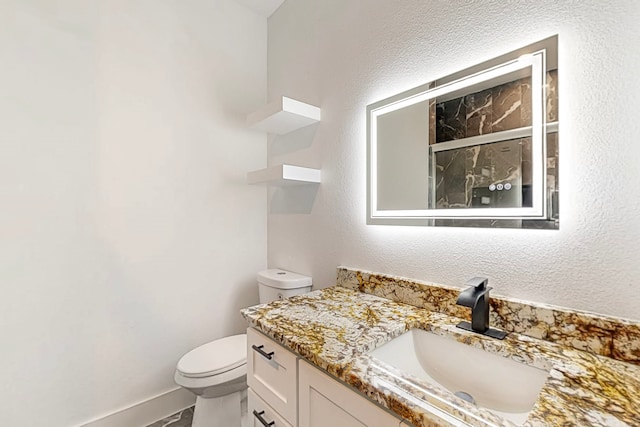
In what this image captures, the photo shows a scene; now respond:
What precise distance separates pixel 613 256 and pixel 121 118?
219 cm

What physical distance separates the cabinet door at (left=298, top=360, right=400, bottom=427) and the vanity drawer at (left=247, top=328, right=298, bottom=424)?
0.04 meters

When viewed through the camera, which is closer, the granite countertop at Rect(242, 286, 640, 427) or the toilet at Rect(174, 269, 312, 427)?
the granite countertop at Rect(242, 286, 640, 427)

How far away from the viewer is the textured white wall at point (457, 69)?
2.62 feet

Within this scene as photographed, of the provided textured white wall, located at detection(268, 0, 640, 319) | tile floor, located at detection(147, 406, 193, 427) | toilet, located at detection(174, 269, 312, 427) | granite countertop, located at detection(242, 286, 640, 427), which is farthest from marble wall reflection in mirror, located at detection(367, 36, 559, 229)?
tile floor, located at detection(147, 406, 193, 427)

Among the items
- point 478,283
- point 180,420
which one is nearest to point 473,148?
point 478,283

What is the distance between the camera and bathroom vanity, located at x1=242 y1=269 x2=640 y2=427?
1.93 feet

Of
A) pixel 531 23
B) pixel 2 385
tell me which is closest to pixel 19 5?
pixel 2 385

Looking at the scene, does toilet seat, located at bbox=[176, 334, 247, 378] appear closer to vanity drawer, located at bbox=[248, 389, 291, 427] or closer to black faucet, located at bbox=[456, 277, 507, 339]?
vanity drawer, located at bbox=[248, 389, 291, 427]

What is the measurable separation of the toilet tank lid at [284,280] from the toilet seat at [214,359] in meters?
0.37

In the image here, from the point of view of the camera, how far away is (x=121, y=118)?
165 cm

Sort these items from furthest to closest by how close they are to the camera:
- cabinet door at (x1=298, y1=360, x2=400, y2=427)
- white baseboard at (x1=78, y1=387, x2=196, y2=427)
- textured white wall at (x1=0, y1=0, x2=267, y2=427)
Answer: white baseboard at (x1=78, y1=387, x2=196, y2=427) → textured white wall at (x1=0, y1=0, x2=267, y2=427) → cabinet door at (x1=298, y1=360, x2=400, y2=427)

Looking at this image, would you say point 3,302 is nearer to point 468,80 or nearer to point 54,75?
point 54,75

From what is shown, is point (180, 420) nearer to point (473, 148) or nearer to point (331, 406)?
point (331, 406)

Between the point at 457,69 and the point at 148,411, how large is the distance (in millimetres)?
2350
